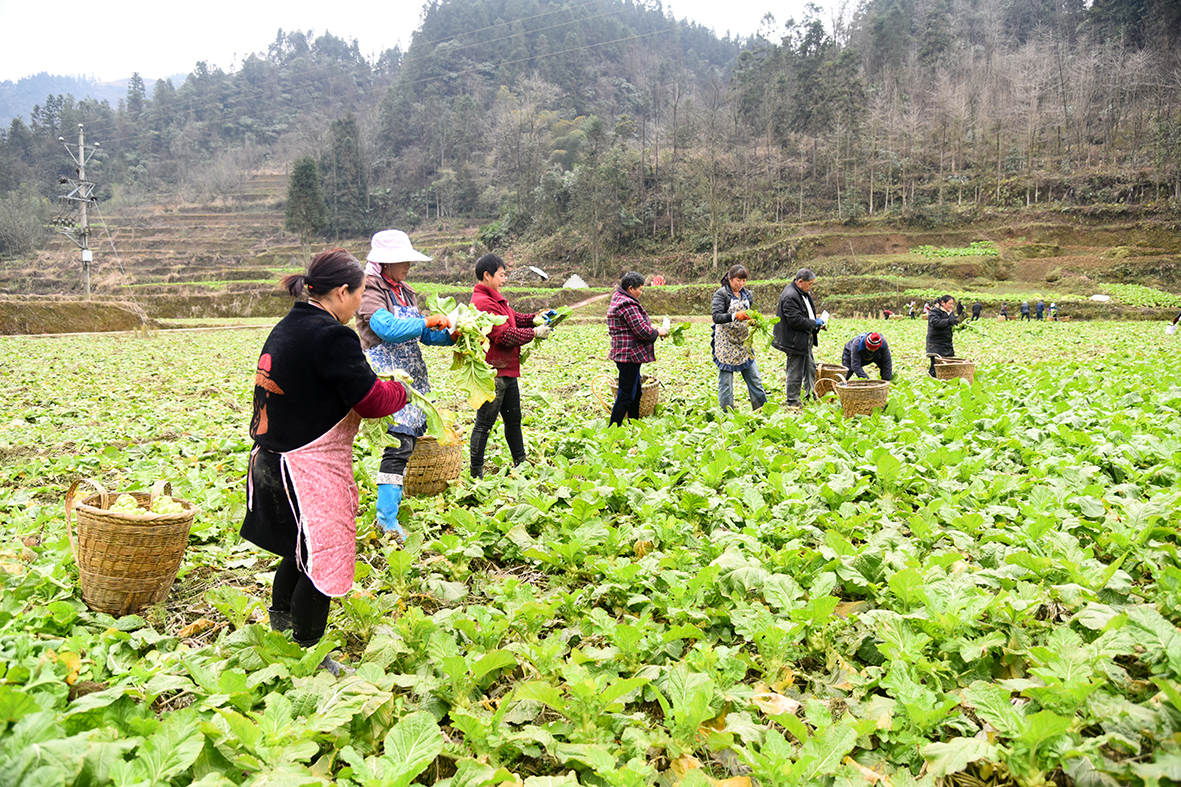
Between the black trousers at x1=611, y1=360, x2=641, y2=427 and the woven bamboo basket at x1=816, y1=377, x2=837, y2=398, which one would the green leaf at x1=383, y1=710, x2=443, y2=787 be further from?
the woven bamboo basket at x1=816, y1=377, x2=837, y2=398

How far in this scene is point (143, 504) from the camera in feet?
12.0

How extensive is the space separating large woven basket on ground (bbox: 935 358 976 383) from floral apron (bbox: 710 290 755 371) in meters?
3.62

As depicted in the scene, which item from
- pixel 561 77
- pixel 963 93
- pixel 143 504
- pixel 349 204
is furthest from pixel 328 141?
pixel 143 504

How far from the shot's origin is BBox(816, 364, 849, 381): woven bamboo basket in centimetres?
858

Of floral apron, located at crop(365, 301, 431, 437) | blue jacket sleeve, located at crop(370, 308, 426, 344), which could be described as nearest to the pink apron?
blue jacket sleeve, located at crop(370, 308, 426, 344)

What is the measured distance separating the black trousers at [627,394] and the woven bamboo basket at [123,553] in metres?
4.28

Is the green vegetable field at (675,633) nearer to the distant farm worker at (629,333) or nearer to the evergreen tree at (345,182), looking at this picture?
the distant farm worker at (629,333)

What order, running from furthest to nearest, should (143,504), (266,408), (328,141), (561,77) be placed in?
(561,77)
(328,141)
(143,504)
(266,408)

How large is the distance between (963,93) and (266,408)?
68667mm

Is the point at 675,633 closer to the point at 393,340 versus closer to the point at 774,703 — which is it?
the point at 774,703

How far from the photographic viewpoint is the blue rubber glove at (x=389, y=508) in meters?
4.29

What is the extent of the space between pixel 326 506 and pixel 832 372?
23.8 ft

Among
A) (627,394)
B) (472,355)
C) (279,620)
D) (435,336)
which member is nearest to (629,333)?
(627,394)

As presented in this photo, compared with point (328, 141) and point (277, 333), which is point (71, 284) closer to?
point (328, 141)
